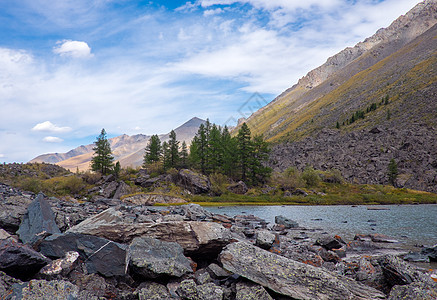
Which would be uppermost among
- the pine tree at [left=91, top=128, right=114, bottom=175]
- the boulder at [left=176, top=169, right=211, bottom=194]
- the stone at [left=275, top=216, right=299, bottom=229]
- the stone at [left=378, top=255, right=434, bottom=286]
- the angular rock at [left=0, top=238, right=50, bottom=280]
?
the pine tree at [left=91, top=128, right=114, bottom=175]

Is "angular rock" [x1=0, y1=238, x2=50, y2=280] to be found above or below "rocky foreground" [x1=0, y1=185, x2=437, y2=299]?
above

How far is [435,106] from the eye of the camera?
4377 inches

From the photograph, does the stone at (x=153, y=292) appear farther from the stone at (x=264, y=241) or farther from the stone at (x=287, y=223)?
the stone at (x=287, y=223)

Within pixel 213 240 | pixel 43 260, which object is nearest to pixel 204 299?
pixel 213 240

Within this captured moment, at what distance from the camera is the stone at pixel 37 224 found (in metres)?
9.30

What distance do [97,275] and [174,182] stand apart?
79.0 metres

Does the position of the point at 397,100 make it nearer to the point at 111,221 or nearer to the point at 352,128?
the point at 352,128

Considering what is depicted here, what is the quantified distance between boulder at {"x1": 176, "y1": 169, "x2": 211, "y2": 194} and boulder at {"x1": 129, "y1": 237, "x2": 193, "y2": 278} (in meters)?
71.7

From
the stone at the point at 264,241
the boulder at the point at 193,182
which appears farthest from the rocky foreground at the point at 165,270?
the boulder at the point at 193,182

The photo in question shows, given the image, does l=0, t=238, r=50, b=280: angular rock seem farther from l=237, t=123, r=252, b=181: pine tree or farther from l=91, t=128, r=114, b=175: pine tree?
l=91, t=128, r=114, b=175: pine tree

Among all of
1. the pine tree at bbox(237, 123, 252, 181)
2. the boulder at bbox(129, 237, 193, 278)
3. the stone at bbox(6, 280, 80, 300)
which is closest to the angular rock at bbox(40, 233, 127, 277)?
the boulder at bbox(129, 237, 193, 278)

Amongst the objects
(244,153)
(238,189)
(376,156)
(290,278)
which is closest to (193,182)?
(238,189)

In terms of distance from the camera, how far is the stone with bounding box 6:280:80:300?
18.9 feet

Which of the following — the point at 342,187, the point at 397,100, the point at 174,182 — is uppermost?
the point at 397,100
